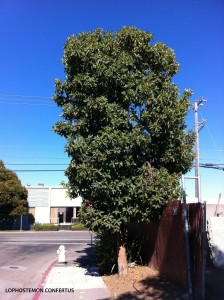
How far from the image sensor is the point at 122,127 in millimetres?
11422

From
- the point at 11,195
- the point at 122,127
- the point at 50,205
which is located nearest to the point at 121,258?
the point at 122,127

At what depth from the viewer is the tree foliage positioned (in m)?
10.8

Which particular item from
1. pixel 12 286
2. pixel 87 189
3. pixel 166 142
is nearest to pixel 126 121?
pixel 166 142

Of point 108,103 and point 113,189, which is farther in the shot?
point 108,103

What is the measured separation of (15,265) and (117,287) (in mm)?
7007

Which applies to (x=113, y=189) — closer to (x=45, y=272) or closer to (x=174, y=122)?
(x=174, y=122)

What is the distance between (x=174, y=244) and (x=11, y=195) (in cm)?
3749

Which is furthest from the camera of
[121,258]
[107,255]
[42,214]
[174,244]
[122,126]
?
[42,214]

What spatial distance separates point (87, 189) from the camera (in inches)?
453

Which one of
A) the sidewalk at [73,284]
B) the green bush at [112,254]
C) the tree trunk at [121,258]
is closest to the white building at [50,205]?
the sidewalk at [73,284]

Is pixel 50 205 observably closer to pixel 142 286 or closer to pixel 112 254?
pixel 112 254

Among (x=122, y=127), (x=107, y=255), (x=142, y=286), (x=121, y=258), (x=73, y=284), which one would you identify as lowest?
(x=73, y=284)

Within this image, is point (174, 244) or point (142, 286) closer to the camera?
point (142, 286)

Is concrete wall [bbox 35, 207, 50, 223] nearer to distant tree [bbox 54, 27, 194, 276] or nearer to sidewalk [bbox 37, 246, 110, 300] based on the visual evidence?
sidewalk [bbox 37, 246, 110, 300]
